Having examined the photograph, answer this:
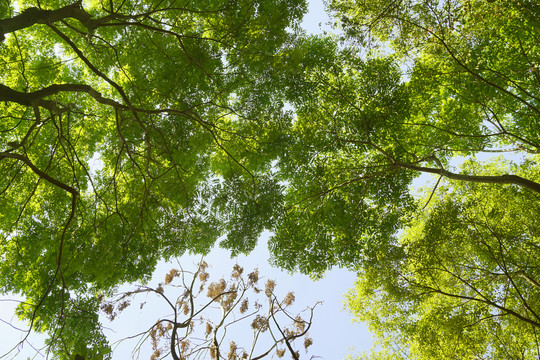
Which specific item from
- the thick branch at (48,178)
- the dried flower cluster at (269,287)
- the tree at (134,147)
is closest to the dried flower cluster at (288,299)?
the dried flower cluster at (269,287)

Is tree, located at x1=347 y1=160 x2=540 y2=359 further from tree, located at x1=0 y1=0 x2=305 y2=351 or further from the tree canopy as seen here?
tree, located at x1=0 y1=0 x2=305 y2=351

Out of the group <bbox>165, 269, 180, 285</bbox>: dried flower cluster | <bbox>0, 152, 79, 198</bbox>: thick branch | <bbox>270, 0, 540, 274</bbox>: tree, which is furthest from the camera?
<bbox>270, 0, 540, 274</bbox>: tree

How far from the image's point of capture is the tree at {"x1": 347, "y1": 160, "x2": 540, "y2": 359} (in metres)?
7.31

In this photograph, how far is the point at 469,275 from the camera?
7957 mm

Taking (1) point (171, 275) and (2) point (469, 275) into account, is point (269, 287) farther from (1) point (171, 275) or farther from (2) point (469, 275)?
(2) point (469, 275)

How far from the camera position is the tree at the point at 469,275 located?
24.0 ft

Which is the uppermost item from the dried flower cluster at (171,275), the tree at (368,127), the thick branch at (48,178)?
the tree at (368,127)

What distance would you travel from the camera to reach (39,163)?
734 centimetres

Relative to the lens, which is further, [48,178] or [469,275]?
[469,275]

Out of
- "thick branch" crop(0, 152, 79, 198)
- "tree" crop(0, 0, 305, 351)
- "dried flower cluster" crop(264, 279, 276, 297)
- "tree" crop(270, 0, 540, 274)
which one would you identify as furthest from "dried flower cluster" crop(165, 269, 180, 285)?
"thick branch" crop(0, 152, 79, 198)

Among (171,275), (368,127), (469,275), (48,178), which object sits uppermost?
(368,127)

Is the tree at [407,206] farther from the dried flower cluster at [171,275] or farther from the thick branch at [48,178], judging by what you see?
the thick branch at [48,178]

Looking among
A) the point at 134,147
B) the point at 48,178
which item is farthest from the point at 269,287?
the point at 48,178

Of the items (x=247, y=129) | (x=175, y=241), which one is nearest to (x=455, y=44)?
(x=247, y=129)
